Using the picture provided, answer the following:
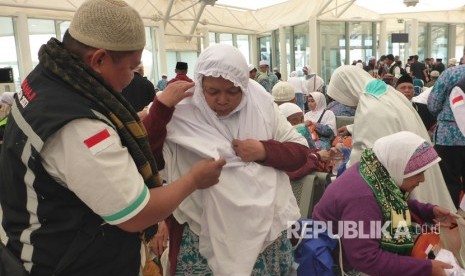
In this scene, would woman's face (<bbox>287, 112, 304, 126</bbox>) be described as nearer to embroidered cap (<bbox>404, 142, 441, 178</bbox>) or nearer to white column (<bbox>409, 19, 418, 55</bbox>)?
embroidered cap (<bbox>404, 142, 441, 178</bbox>)

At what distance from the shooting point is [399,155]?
1828 millimetres

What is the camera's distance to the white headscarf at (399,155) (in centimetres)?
183

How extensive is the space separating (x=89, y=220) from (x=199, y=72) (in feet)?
2.12

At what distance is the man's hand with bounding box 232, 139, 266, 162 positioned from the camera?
1429 mm

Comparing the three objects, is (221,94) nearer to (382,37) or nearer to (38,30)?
(38,30)

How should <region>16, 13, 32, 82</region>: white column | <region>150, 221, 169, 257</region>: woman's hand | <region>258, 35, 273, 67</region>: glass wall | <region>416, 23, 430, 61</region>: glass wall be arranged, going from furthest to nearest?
<region>258, 35, 273, 67</region>: glass wall
<region>416, 23, 430, 61</region>: glass wall
<region>16, 13, 32, 82</region>: white column
<region>150, 221, 169, 257</region>: woman's hand

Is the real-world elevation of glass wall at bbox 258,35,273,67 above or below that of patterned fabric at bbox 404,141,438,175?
above

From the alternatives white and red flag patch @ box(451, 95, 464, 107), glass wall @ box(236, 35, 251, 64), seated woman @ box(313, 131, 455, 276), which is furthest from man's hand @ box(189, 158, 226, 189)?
glass wall @ box(236, 35, 251, 64)

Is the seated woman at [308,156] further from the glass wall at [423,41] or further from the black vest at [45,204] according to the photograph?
the glass wall at [423,41]

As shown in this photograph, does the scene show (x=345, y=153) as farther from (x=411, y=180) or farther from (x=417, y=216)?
(x=411, y=180)

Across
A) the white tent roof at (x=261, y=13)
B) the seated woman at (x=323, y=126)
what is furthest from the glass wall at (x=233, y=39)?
the seated woman at (x=323, y=126)

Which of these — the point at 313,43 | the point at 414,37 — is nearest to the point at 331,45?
the point at 313,43

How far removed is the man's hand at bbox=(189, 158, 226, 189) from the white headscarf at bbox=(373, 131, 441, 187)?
94 cm

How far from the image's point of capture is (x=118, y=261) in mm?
1171
